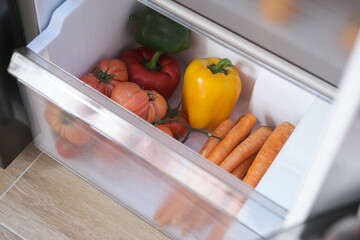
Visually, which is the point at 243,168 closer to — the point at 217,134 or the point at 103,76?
the point at 217,134

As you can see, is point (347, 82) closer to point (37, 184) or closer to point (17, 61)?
point (17, 61)

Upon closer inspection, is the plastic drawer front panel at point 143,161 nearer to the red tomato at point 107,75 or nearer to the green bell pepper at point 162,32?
the red tomato at point 107,75

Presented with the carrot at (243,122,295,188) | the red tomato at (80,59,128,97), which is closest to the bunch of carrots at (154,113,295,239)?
the carrot at (243,122,295,188)

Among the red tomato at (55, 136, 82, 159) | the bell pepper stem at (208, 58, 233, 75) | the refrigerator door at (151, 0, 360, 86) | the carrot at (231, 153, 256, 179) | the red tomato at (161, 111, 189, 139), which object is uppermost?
the refrigerator door at (151, 0, 360, 86)

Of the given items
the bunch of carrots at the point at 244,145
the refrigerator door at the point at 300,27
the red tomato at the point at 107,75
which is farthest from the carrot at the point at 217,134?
the refrigerator door at the point at 300,27

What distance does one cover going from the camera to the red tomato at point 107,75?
40.6 inches

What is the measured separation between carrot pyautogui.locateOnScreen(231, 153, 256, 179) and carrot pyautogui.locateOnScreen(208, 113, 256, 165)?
4cm

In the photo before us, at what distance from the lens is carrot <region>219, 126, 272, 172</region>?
1.02 meters

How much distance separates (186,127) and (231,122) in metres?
0.10

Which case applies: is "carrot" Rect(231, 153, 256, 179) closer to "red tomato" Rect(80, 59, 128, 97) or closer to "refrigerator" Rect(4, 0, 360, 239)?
"refrigerator" Rect(4, 0, 360, 239)

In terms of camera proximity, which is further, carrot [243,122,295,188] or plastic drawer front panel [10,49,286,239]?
carrot [243,122,295,188]

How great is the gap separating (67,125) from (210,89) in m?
0.29

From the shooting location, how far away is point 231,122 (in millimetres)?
1079

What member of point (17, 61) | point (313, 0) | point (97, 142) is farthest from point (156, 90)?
point (313, 0)
